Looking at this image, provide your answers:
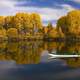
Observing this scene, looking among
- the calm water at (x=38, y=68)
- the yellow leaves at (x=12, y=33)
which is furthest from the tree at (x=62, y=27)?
the calm water at (x=38, y=68)

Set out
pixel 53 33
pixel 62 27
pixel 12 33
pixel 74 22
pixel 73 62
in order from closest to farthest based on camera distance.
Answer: pixel 73 62, pixel 53 33, pixel 12 33, pixel 62 27, pixel 74 22

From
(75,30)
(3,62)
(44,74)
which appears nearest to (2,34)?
(75,30)

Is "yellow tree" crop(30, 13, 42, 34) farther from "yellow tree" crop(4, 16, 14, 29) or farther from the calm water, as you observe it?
the calm water

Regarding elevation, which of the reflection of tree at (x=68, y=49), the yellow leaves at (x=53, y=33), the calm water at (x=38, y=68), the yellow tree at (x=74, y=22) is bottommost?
the calm water at (x=38, y=68)

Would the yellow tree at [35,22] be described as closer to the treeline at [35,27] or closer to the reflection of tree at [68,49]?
the treeline at [35,27]

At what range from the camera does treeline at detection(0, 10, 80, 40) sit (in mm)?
35625

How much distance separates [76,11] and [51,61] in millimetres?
19841

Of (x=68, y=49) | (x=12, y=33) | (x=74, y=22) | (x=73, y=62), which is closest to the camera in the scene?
(x=73, y=62)

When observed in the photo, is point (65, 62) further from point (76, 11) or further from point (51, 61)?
Answer: point (76, 11)

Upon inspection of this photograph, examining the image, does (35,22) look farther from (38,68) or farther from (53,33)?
(38,68)

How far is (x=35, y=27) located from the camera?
3688 centimetres

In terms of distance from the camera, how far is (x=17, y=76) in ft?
45.5

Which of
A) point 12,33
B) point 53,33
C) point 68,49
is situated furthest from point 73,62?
point 12,33

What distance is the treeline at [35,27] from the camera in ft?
117
